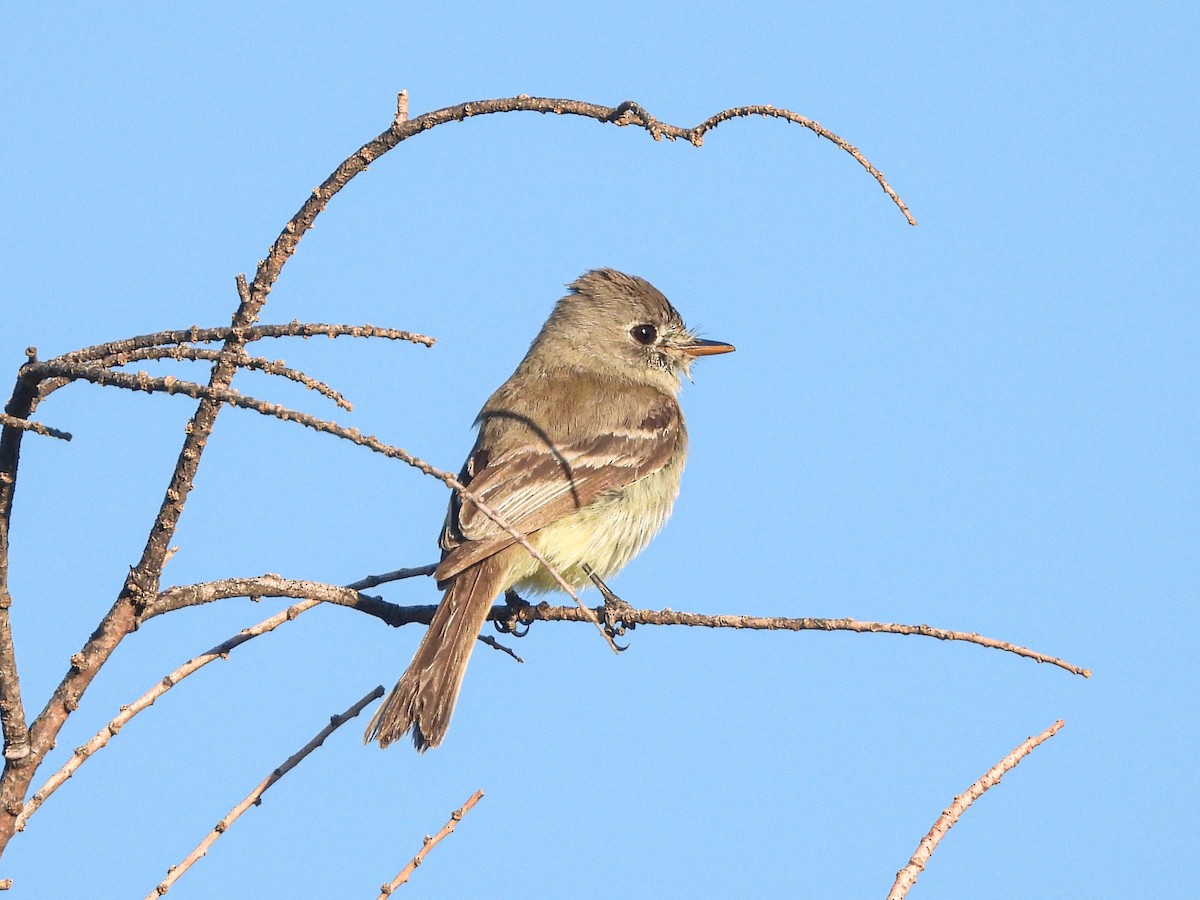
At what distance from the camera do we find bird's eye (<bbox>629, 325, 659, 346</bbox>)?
895 centimetres

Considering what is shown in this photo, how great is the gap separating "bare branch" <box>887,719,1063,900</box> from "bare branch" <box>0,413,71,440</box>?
2159 millimetres

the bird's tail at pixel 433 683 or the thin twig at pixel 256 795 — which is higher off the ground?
the bird's tail at pixel 433 683

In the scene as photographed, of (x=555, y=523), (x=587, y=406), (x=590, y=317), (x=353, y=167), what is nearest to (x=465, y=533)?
(x=555, y=523)

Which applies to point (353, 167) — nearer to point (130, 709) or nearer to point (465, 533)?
point (130, 709)

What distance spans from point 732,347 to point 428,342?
20.6ft

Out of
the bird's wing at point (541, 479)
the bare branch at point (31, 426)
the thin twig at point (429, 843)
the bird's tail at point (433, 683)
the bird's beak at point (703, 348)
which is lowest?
the thin twig at point (429, 843)

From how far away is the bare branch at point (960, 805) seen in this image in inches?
115

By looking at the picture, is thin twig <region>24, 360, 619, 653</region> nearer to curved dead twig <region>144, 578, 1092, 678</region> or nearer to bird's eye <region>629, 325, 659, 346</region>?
curved dead twig <region>144, 578, 1092, 678</region>

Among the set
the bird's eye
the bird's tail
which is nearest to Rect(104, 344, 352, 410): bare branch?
the bird's tail

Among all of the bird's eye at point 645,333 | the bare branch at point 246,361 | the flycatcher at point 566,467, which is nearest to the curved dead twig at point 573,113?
the bare branch at point 246,361

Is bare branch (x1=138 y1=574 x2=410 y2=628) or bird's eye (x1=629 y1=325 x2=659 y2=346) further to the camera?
bird's eye (x1=629 y1=325 x2=659 y2=346)

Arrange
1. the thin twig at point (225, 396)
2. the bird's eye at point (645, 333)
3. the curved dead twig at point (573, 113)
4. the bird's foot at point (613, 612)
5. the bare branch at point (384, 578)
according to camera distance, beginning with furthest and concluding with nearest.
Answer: the bird's eye at point (645, 333)
the bird's foot at point (613, 612)
the bare branch at point (384, 578)
the curved dead twig at point (573, 113)
the thin twig at point (225, 396)

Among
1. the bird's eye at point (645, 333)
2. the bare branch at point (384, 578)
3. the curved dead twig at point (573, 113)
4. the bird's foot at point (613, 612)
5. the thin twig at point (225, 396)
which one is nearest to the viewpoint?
the thin twig at point (225, 396)

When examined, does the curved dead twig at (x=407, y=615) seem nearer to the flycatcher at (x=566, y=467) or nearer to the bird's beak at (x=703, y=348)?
the flycatcher at (x=566, y=467)
